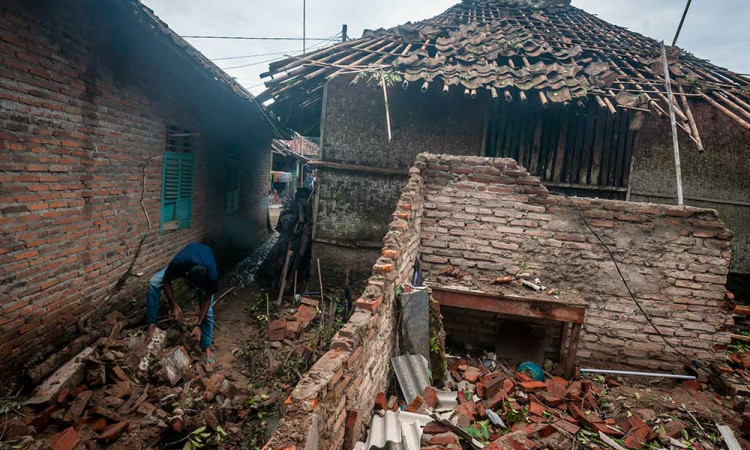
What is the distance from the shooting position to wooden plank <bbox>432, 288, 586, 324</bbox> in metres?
4.41

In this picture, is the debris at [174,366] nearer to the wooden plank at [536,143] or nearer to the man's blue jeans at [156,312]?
the man's blue jeans at [156,312]

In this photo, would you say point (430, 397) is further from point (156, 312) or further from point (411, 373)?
point (156, 312)

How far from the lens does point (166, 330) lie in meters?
5.52

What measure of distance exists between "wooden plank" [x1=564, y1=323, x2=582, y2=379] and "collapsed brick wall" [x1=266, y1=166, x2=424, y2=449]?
2.13 metres

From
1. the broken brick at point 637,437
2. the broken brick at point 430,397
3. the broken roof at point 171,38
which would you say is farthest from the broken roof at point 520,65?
the broken brick at point 430,397

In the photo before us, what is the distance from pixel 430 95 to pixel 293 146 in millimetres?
20597

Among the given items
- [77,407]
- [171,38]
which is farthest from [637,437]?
[171,38]

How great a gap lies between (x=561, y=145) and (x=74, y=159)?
7375 mm

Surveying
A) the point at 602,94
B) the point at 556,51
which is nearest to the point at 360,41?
the point at 556,51

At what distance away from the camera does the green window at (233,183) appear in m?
10.3

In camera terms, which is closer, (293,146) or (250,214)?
(250,214)

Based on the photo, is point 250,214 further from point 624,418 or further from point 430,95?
point 624,418

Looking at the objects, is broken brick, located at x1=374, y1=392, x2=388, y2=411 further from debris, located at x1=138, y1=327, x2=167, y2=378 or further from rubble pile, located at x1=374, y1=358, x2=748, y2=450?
debris, located at x1=138, y1=327, x2=167, y2=378

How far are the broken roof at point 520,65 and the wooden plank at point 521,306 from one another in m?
3.26
